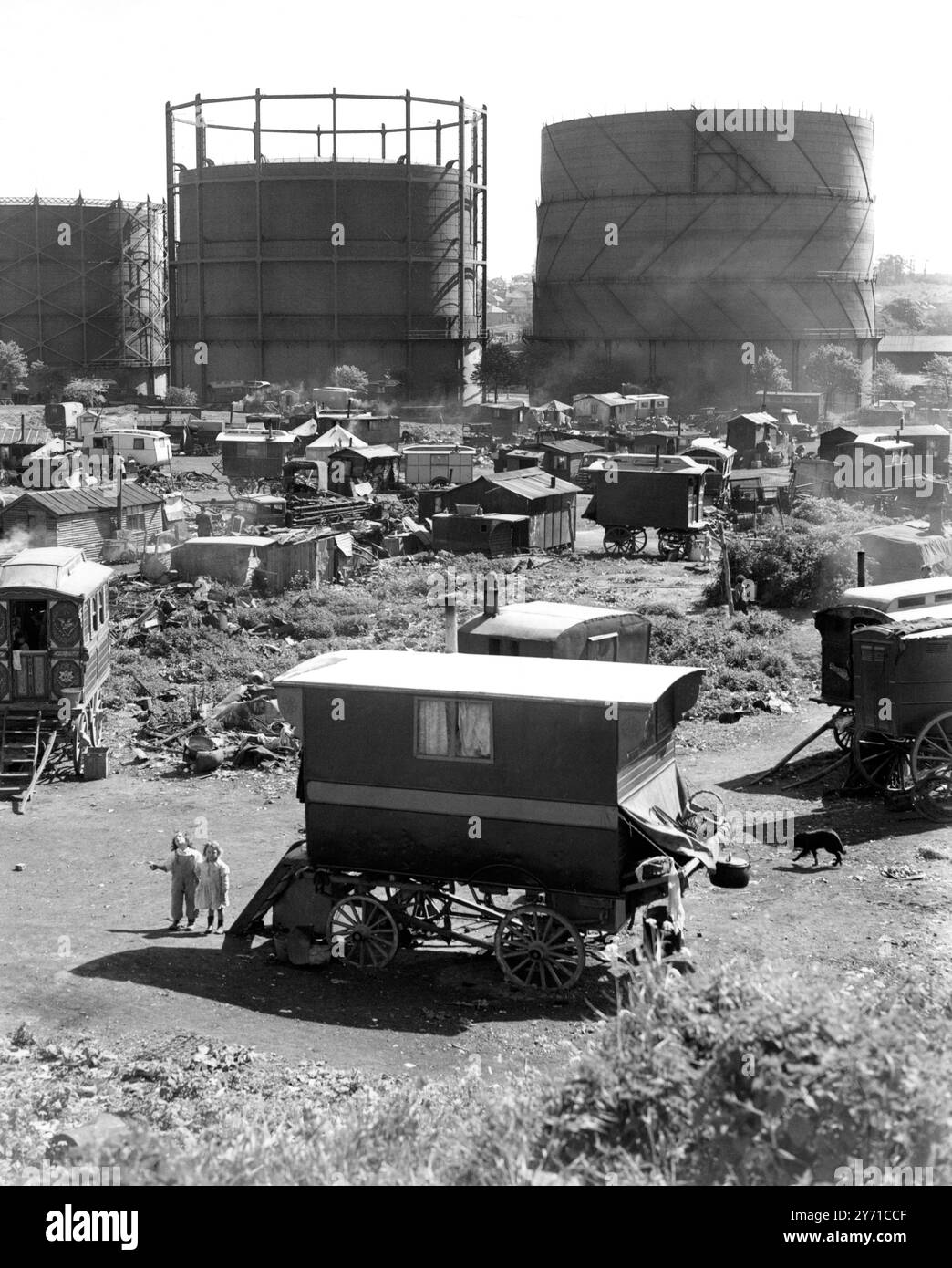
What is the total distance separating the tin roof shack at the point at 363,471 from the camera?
158 feet

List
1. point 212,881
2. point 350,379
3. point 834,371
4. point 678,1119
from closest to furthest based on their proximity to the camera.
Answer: point 678,1119 → point 212,881 → point 350,379 → point 834,371

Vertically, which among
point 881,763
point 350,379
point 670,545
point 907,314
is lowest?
point 881,763

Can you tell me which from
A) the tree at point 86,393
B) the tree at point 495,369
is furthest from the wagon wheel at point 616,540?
the tree at point 495,369

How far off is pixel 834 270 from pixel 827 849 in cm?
7675

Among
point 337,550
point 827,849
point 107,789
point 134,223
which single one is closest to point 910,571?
point 337,550

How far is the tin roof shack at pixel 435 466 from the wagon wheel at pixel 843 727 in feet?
110

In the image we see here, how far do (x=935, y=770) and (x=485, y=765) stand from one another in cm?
694

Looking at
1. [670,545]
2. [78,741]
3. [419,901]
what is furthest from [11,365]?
[419,901]

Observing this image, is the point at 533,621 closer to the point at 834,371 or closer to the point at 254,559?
the point at 254,559

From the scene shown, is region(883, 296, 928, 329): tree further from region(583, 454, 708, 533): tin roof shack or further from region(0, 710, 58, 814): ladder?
region(0, 710, 58, 814): ladder

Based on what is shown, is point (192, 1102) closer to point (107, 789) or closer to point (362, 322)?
point (107, 789)

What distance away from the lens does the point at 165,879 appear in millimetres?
16578

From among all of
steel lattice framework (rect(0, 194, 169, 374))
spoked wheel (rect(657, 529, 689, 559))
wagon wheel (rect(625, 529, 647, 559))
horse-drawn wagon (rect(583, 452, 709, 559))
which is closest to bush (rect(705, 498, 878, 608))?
spoked wheel (rect(657, 529, 689, 559))

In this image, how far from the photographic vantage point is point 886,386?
9000cm
